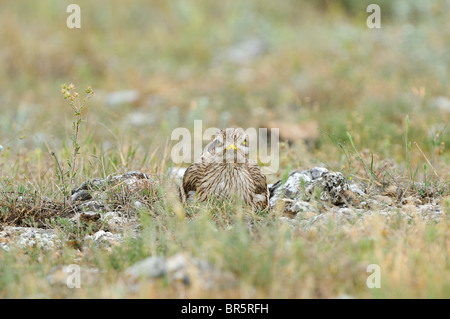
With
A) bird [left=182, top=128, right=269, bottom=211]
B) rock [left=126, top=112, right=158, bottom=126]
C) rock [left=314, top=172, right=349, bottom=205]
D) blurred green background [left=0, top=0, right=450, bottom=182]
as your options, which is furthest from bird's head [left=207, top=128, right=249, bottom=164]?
rock [left=126, top=112, right=158, bottom=126]

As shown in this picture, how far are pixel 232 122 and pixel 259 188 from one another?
421cm

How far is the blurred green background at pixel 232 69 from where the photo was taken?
8.59 m

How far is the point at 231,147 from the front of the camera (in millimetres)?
5281

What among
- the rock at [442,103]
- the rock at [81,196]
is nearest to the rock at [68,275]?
the rock at [81,196]

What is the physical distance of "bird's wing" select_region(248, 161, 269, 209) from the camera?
5.36 metres

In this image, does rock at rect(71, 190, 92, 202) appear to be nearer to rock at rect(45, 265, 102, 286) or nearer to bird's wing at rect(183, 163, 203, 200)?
bird's wing at rect(183, 163, 203, 200)

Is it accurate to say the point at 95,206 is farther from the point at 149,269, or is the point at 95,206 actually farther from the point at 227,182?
the point at 149,269

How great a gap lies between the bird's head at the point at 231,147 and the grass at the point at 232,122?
493mm

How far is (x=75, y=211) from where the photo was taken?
16.9 ft

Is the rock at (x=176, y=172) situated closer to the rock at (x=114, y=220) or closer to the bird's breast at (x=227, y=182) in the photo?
the bird's breast at (x=227, y=182)

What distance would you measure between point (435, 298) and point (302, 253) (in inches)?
30.2

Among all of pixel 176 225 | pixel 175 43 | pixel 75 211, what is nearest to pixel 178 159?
pixel 75 211
